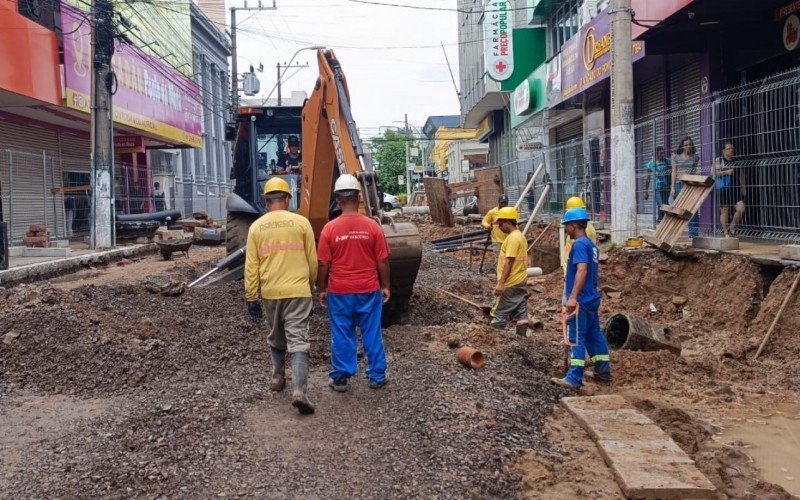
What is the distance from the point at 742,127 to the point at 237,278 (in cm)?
712

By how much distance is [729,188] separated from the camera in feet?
34.1

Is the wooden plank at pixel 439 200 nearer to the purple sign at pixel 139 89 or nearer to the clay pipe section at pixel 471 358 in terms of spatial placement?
the purple sign at pixel 139 89

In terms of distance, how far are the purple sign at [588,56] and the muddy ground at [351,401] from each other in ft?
25.4

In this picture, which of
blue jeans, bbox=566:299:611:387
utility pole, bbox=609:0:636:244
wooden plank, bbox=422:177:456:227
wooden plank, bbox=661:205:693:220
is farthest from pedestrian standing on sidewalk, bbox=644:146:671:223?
wooden plank, bbox=422:177:456:227

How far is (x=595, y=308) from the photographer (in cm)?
677

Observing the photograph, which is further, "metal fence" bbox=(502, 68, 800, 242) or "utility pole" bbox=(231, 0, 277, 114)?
"utility pole" bbox=(231, 0, 277, 114)

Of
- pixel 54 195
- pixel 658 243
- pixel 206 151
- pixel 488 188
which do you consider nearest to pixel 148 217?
pixel 54 195

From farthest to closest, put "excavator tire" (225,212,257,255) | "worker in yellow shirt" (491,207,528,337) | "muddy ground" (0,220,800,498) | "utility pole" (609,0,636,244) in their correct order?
"utility pole" (609,0,636,244) → "excavator tire" (225,212,257,255) → "worker in yellow shirt" (491,207,528,337) → "muddy ground" (0,220,800,498)

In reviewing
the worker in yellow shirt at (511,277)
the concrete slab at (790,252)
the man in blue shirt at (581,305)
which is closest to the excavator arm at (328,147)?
the worker in yellow shirt at (511,277)

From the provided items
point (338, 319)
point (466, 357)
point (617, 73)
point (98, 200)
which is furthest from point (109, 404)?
point (98, 200)

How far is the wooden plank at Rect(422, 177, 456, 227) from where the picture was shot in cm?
2306

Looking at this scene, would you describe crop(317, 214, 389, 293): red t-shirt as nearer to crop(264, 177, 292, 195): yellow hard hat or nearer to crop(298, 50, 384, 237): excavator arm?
crop(264, 177, 292, 195): yellow hard hat

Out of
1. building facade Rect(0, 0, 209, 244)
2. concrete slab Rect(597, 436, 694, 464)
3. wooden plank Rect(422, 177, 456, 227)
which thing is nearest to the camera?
concrete slab Rect(597, 436, 694, 464)

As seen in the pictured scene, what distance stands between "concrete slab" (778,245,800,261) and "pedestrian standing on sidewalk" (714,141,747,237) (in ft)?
5.26
